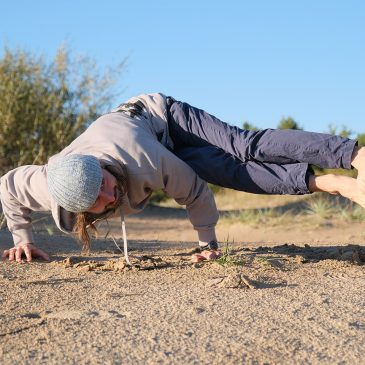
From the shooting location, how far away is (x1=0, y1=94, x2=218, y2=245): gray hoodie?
3.15 metres

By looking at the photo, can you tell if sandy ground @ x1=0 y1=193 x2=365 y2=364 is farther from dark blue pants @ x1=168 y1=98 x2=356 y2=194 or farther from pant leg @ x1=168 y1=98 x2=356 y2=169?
pant leg @ x1=168 y1=98 x2=356 y2=169

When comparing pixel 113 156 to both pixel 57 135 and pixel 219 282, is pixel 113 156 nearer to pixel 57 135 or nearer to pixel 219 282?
pixel 219 282

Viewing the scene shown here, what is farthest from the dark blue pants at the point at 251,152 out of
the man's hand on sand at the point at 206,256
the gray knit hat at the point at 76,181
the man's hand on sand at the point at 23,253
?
the man's hand on sand at the point at 23,253

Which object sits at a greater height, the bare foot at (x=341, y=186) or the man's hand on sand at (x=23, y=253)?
the bare foot at (x=341, y=186)

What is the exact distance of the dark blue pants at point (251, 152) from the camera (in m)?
2.95

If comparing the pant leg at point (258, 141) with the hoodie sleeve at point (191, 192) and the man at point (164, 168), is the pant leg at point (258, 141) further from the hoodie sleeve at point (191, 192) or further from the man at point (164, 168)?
the hoodie sleeve at point (191, 192)

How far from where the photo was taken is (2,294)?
253 centimetres

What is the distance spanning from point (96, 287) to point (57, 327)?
2.01ft

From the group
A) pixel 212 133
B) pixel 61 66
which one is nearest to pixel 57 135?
pixel 61 66

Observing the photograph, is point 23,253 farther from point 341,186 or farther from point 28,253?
point 341,186

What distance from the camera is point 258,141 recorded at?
3.19m

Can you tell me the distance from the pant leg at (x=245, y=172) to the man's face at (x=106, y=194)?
0.59 metres

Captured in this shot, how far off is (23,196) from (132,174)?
690 mm

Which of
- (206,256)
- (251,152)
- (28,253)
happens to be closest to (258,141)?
(251,152)
